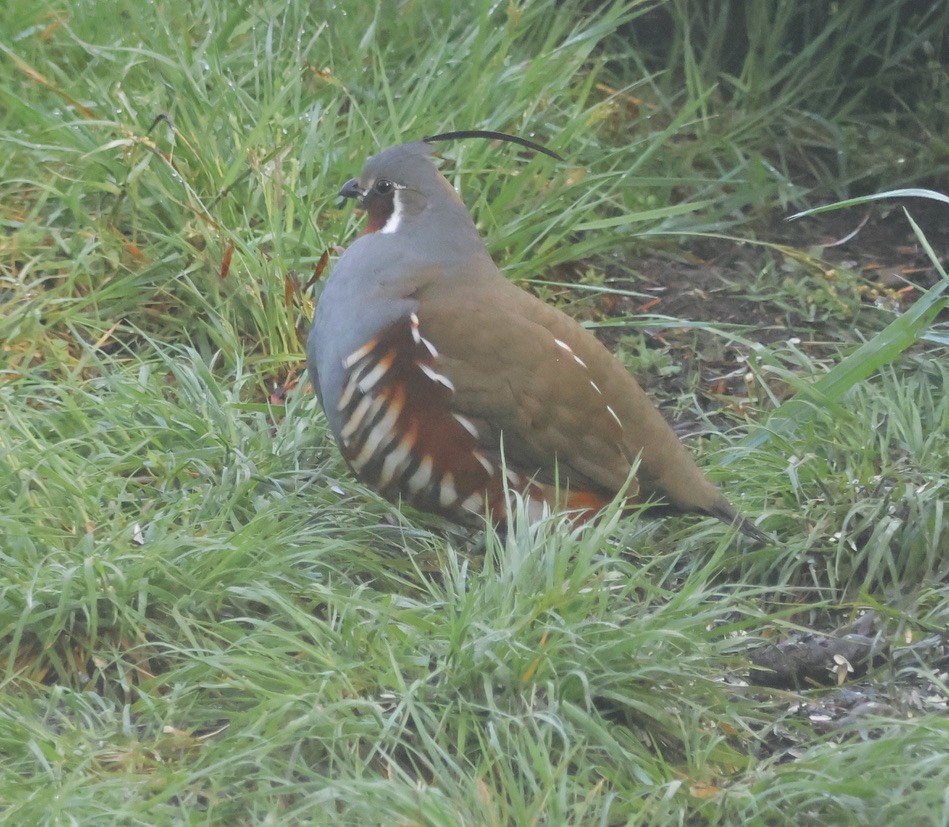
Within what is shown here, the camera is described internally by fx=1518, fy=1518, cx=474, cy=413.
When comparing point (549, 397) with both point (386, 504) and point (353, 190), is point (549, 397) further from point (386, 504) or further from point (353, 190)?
point (353, 190)

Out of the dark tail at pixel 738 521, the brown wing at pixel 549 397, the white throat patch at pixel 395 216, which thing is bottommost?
the dark tail at pixel 738 521

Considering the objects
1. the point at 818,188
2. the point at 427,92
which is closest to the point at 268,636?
the point at 427,92

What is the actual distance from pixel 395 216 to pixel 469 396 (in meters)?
0.65

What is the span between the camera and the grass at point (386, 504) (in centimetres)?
307

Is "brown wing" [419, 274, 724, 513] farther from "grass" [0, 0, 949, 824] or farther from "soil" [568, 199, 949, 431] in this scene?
"soil" [568, 199, 949, 431]

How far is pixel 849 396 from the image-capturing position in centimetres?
451

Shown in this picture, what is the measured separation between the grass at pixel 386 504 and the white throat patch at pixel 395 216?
0.64 m

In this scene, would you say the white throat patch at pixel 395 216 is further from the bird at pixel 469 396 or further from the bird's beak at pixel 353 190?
the bird's beak at pixel 353 190

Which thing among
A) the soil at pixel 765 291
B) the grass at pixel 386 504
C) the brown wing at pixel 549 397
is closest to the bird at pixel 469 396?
the brown wing at pixel 549 397

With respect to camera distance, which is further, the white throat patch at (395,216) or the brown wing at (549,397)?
the white throat patch at (395,216)

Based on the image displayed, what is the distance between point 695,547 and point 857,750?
50.9 inches

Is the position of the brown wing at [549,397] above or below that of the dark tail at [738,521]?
above

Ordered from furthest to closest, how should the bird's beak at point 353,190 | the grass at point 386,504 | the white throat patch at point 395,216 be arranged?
the bird's beak at point 353,190 → the white throat patch at point 395,216 → the grass at point 386,504

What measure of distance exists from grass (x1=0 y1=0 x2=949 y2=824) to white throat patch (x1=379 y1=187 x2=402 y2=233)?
2.10 ft
